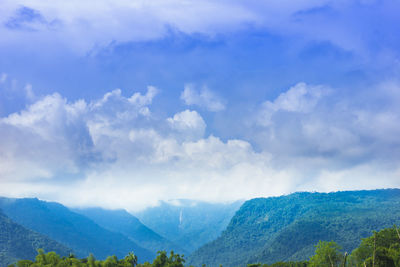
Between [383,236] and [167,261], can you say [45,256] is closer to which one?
[167,261]

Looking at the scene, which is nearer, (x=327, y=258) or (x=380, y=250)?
(x=380, y=250)

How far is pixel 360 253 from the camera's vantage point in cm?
10531

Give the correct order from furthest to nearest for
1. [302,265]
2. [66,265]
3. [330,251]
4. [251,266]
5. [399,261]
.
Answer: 1. [302,265]
2. [251,266]
3. [330,251]
4. [66,265]
5. [399,261]

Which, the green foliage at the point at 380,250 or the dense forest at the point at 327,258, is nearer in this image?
the green foliage at the point at 380,250

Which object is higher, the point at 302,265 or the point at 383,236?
the point at 383,236

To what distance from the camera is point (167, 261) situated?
106m

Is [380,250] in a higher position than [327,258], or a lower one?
higher

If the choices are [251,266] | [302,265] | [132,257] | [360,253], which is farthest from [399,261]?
[132,257]

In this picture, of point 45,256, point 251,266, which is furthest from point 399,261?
point 45,256

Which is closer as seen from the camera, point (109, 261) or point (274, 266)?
point (109, 261)

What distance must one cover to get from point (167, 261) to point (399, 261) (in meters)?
56.2

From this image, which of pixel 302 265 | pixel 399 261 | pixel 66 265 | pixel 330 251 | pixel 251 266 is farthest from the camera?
pixel 302 265

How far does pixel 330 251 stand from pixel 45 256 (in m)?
73.3

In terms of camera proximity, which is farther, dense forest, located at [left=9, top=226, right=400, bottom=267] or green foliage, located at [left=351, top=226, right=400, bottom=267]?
dense forest, located at [left=9, top=226, right=400, bottom=267]
